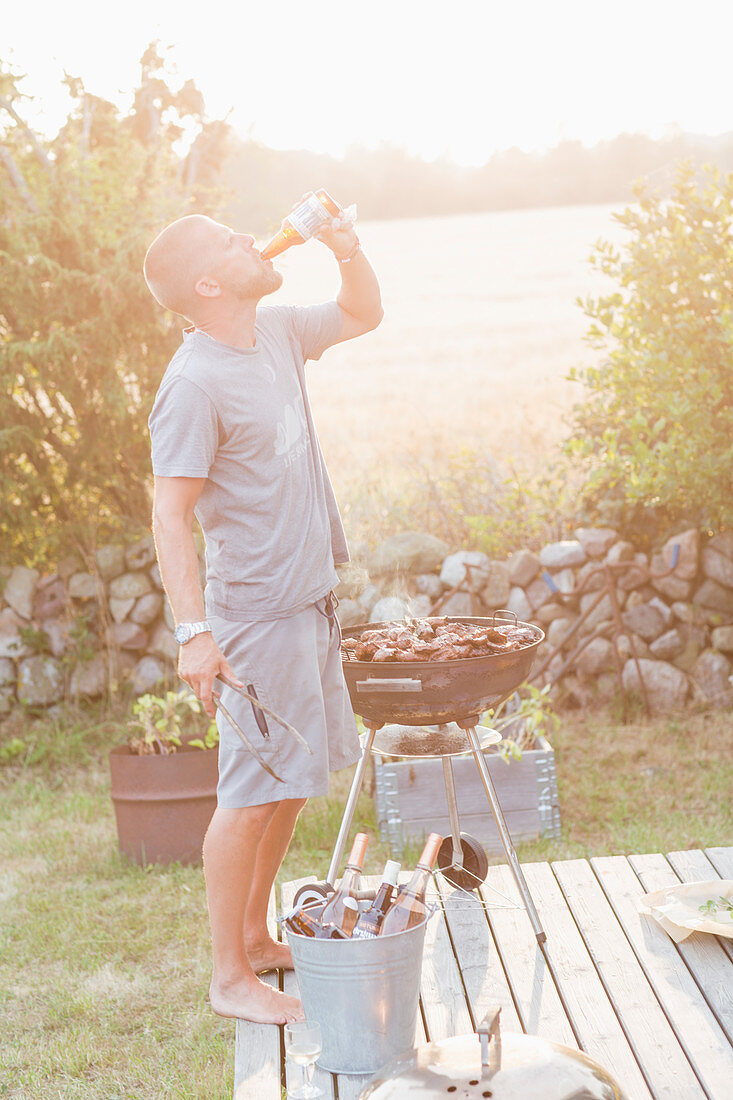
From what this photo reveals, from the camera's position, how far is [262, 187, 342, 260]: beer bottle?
2811 mm

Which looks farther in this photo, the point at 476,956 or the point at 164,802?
the point at 164,802

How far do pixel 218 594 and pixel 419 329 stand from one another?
681 inches

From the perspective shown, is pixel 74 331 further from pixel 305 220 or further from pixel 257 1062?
pixel 257 1062

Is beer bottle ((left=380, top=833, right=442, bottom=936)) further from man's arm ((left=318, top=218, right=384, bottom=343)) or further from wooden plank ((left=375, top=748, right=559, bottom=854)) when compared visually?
wooden plank ((left=375, top=748, right=559, bottom=854))

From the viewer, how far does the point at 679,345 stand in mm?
5062

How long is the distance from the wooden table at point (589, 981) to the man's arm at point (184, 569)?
0.84m

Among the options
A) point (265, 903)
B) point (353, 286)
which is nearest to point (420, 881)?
point (265, 903)

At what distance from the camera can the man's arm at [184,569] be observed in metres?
2.61

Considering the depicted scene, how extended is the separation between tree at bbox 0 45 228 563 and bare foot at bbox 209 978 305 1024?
11.1 ft

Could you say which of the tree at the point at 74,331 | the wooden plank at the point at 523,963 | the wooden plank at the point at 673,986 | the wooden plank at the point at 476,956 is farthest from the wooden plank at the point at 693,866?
the tree at the point at 74,331

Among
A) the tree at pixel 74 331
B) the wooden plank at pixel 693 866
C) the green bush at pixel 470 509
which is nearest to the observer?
the wooden plank at pixel 693 866

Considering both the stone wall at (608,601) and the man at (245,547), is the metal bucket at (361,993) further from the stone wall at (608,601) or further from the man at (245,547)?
the stone wall at (608,601)

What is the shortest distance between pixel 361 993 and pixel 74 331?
13.2ft

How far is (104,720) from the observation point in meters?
5.68
